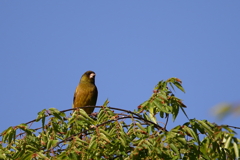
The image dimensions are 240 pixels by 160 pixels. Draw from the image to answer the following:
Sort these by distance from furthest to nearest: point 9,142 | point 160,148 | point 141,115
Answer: point 141,115, point 9,142, point 160,148

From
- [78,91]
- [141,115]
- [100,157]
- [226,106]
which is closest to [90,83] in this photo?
[78,91]

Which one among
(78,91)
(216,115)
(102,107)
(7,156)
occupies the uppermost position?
(78,91)

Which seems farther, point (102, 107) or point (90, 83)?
point (90, 83)

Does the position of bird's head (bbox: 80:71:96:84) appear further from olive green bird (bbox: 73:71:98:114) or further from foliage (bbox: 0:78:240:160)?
foliage (bbox: 0:78:240:160)

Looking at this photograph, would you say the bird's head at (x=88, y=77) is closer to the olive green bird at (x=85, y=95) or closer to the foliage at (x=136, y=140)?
the olive green bird at (x=85, y=95)

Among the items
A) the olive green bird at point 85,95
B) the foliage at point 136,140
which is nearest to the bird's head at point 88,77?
the olive green bird at point 85,95

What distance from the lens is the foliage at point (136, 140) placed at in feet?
9.56

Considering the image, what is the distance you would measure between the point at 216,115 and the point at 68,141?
2464 mm

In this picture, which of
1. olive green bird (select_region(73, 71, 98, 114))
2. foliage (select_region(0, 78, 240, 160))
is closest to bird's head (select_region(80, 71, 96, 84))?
olive green bird (select_region(73, 71, 98, 114))

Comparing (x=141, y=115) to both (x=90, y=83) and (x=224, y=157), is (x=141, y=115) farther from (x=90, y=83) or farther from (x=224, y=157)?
(x=90, y=83)

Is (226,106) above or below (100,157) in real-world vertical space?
below

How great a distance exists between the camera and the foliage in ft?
9.56

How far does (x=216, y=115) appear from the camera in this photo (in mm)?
852

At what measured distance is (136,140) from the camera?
10.7 feet
